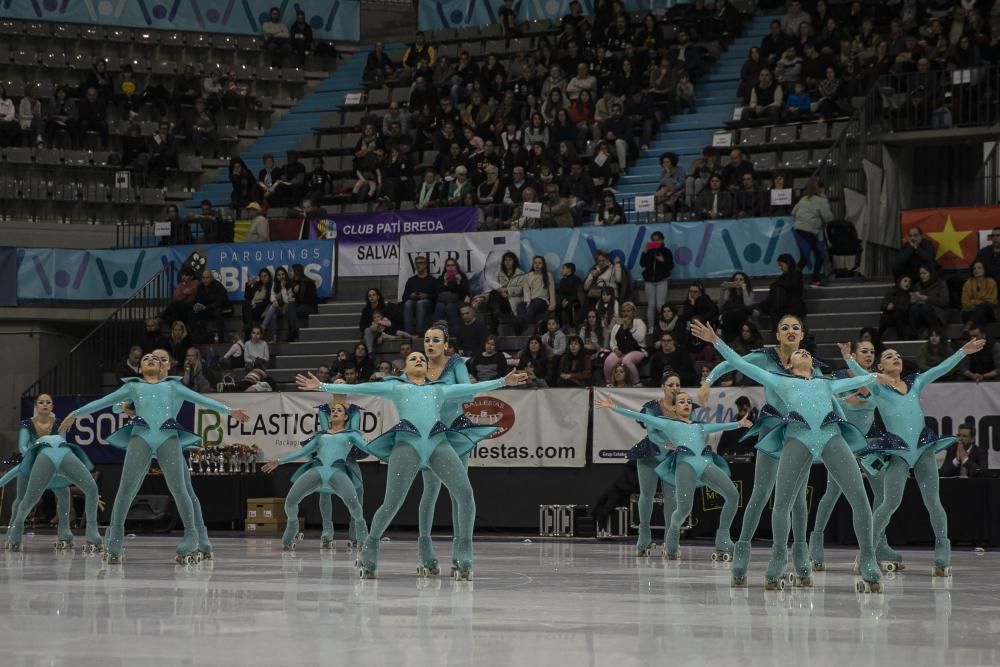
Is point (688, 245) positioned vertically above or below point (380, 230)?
below

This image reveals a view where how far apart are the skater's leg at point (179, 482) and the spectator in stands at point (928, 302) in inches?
410

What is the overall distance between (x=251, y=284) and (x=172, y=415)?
37.3 ft

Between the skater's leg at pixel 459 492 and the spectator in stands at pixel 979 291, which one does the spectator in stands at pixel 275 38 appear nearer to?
the spectator in stands at pixel 979 291

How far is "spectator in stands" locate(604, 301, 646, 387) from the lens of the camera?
797 inches

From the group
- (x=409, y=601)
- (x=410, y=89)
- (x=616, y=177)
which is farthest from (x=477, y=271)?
(x=409, y=601)

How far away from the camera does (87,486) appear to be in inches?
622

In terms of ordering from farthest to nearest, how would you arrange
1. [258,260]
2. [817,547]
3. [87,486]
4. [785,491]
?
[258,260] < [87,486] < [817,547] < [785,491]

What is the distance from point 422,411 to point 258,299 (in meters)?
13.6

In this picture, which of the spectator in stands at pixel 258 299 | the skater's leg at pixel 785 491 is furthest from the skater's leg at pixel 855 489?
the spectator in stands at pixel 258 299

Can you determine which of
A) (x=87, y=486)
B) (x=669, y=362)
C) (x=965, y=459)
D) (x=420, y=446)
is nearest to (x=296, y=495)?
(x=87, y=486)

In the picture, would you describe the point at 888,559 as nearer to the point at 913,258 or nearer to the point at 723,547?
the point at 723,547

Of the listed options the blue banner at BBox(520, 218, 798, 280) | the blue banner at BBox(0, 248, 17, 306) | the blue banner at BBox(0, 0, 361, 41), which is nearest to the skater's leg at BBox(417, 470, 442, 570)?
the blue banner at BBox(520, 218, 798, 280)

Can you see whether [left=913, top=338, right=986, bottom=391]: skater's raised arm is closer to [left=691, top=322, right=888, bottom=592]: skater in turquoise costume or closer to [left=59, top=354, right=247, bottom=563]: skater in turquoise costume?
[left=691, top=322, right=888, bottom=592]: skater in turquoise costume

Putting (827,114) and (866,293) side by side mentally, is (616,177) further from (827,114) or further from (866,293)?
(866,293)
